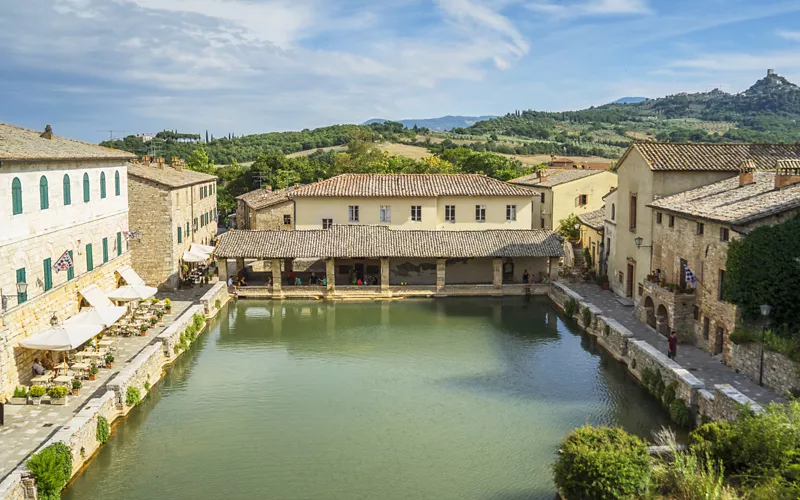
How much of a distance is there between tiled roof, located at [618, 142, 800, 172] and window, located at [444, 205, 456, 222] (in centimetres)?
1369

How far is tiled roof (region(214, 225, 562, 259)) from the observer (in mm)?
37531

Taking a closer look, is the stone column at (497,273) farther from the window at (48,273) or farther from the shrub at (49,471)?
the shrub at (49,471)

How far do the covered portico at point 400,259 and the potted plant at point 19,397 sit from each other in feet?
59.9

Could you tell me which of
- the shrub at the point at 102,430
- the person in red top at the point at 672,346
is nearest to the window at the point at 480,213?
the person in red top at the point at 672,346

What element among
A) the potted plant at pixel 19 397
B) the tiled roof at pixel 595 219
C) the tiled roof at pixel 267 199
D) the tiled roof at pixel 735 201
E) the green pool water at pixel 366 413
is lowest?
the green pool water at pixel 366 413

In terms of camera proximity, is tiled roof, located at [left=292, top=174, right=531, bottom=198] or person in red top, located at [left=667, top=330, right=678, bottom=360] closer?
person in red top, located at [left=667, top=330, right=678, bottom=360]

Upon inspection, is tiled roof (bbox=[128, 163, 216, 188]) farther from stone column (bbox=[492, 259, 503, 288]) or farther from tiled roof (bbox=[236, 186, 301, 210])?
stone column (bbox=[492, 259, 503, 288])

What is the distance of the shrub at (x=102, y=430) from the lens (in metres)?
17.1

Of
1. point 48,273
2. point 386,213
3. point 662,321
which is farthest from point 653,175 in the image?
point 48,273

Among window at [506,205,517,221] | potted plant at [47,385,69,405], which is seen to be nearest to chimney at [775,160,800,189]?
window at [506,205,517,221]

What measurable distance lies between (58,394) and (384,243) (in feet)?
71.8

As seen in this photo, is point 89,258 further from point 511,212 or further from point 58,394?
Answer: point 511,212

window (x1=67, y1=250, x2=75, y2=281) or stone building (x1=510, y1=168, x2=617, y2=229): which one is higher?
stone building (x1=510, y1=168, x2=617, y2=229)

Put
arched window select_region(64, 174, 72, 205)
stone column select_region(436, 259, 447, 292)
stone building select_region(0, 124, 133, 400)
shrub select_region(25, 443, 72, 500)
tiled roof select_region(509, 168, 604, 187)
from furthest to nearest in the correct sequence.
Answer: tiled roof select_region(509, 168, 604, 187) < stone column select_region(436, 259, 447, 292) < arched window select_region(64, 174, 72, 205) < stone building select_region(0, 124, 133, 400) < shrub select_region(25, 443, 72, 500)
